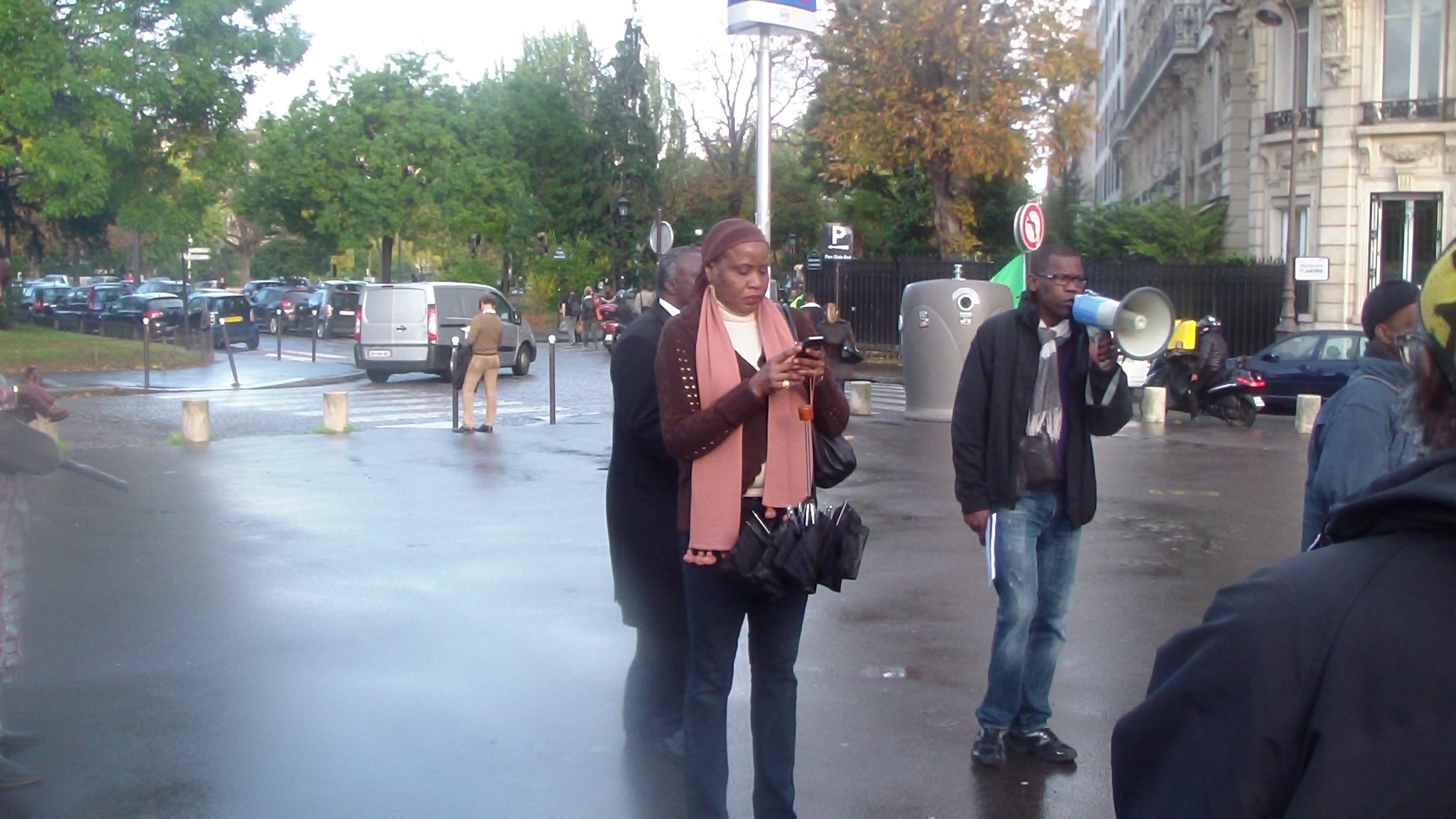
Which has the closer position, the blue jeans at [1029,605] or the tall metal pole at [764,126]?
the blue jeans at [1029,605]

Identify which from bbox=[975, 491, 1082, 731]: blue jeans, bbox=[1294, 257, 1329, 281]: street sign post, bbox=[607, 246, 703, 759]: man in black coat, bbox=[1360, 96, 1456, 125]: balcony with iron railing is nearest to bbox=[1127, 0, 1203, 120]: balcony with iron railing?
bbox=[1360, 96, 1456, 125]: balcony with iron railing

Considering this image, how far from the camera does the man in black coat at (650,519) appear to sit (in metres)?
4.91

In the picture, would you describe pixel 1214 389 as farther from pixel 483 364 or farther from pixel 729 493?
pixel 729 493

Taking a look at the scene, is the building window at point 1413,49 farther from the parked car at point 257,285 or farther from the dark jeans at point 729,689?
the parked car at point 257,285

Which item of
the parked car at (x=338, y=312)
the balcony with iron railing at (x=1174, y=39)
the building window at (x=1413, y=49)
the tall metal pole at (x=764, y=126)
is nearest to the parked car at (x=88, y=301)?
the parked car at (x=338, y=312)

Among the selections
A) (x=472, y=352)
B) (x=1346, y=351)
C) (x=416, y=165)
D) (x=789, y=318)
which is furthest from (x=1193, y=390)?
(x=416, y=165)

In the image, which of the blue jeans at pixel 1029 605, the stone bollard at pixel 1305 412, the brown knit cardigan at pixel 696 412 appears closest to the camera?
the brown knit cardigan at pixel 696 412

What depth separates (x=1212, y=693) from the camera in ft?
5.04

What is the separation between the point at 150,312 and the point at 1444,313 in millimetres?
41627

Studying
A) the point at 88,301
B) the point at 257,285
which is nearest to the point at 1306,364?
the point at 257,285

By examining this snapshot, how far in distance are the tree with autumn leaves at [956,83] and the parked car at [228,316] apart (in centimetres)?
1699

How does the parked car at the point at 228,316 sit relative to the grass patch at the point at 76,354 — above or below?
above

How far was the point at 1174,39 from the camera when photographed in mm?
42406

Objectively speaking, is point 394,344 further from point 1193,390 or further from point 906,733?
point 906,733
